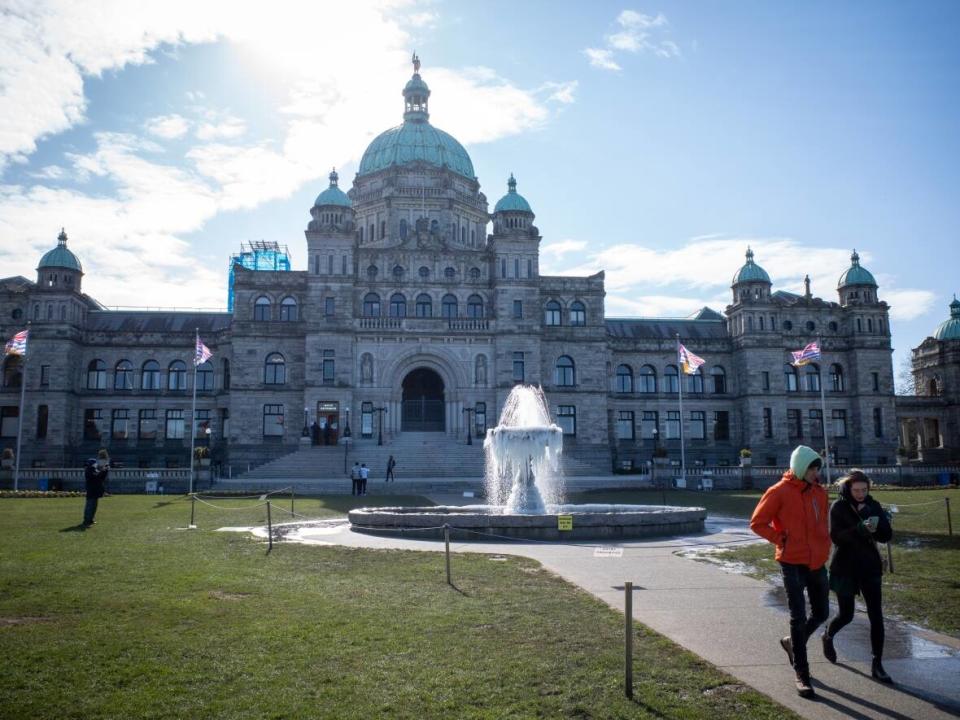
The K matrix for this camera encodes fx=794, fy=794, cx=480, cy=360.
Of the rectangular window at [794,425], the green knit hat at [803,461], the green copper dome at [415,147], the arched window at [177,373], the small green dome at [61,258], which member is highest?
the green copper dome at [415,147]

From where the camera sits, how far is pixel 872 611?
8578 millimetres

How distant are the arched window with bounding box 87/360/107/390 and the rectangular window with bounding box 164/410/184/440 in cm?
541

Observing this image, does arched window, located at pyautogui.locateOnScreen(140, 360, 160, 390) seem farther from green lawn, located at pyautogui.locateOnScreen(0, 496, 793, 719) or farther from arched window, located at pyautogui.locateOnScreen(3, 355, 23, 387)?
green lawn, located at pyautogui.locateOnScreen(0, 496, 793, 719)

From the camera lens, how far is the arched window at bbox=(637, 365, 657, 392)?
64688 millimetres

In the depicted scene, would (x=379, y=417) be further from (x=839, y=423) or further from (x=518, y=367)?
(x=839, y=423)

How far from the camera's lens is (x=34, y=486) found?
42.7 metres

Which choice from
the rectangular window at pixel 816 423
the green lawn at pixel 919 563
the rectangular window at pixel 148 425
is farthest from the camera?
the rectangular window at pixel 816 423

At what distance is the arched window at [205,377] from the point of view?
6159 cm

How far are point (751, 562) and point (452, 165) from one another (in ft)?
180

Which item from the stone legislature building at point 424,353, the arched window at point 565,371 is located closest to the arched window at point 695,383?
the stone legislature building at point 424,353

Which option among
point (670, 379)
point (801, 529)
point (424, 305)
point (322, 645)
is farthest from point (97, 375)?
point (801, 529)

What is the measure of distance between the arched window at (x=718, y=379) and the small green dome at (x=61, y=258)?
50048 millimetres

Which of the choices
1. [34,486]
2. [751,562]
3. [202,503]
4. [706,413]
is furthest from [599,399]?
[751,562]

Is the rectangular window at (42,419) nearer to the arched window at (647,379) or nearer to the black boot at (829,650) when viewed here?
the arched window at (647,379)
